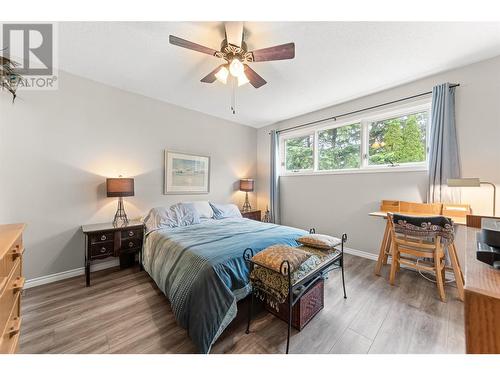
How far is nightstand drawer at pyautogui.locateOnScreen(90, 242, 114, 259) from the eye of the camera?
7.30ft

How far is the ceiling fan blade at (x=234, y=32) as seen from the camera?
157 centimetres

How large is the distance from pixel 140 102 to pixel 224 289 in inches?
119

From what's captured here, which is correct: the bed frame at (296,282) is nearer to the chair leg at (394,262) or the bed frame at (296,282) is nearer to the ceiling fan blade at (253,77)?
the chair leg at (394,262)

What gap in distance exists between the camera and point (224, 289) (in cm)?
141

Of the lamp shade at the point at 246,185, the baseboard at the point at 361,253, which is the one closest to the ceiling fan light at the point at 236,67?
the lamp shade at the point at 246,185

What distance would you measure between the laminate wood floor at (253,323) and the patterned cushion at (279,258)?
59 centimetres

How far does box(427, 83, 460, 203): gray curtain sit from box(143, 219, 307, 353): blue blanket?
1.87 metres

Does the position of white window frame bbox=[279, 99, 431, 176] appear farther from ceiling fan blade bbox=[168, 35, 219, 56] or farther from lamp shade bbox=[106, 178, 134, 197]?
lamp shade bbox=[106, 178, 134, 197]

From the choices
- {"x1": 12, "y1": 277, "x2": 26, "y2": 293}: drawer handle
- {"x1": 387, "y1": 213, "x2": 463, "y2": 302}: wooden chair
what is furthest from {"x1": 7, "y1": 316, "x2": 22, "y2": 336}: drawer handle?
{"x1": 387, "y1": 213, "x2": 463, "y2": 302}: wooden chair

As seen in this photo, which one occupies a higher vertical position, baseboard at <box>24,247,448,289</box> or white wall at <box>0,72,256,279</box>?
white wall at <box>0,72,256,279</box>

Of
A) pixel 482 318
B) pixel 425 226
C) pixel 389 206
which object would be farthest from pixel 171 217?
pixel 389 206

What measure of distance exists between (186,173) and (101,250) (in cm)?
168
